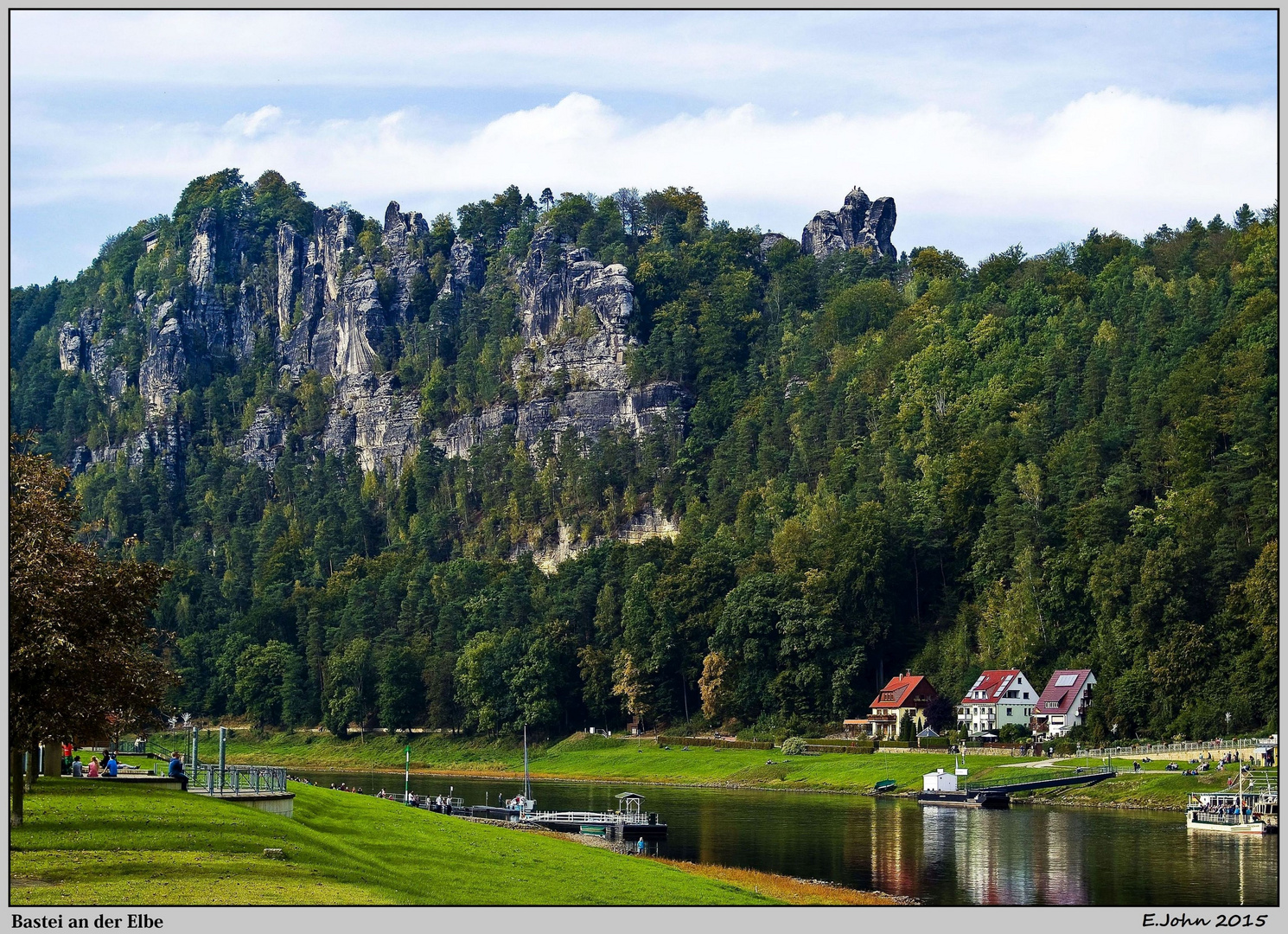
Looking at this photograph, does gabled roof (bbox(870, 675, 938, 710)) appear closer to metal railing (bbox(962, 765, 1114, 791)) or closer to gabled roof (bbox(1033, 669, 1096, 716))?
gabled roof (bbox(1033, 669, 1096, 716))

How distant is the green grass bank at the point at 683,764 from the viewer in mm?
85750

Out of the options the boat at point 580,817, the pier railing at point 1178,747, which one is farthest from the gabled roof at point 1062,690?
the boat at point 580,817

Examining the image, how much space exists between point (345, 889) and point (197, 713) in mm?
148410

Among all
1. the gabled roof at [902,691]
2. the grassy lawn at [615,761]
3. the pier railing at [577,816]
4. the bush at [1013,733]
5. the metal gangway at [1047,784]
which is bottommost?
the grassy lawn at [615,761]

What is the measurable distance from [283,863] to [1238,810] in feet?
146

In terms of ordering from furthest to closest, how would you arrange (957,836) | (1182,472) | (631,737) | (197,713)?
(197,713) < (631,737) < (1182,472) < (957,836)

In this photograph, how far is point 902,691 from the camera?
126m

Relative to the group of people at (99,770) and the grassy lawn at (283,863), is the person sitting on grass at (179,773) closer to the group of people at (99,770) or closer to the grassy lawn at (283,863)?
the grassy lawn at (283,863)

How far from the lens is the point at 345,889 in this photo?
131 ft

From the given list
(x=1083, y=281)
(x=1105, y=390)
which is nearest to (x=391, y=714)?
(x=1105, y=390)

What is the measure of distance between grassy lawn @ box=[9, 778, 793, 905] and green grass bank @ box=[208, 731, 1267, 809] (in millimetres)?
36748

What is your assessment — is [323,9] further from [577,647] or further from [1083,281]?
[1083,281]

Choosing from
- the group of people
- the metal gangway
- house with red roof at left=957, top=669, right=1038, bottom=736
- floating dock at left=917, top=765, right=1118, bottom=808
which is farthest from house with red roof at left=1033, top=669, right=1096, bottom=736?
the group of people

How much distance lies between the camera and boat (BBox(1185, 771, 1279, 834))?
68.1m
